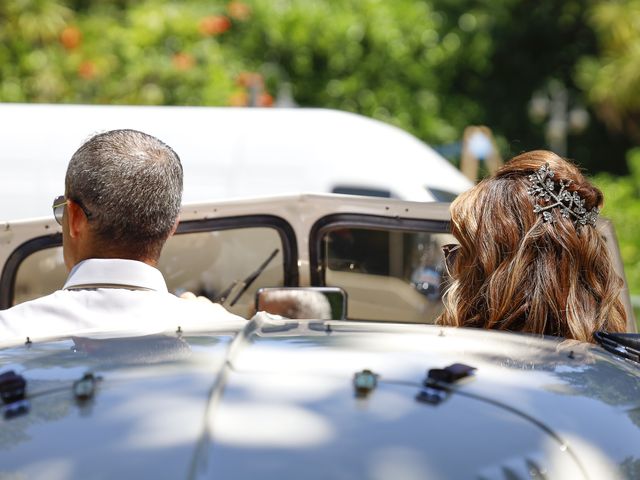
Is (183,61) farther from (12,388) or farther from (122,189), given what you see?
(12,388)

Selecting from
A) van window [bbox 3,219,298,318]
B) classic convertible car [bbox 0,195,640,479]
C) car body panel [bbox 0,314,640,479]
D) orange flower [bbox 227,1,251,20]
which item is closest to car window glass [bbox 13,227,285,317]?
van window [bbox 3,219,298,318]

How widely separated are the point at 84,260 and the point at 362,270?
5.29 feet

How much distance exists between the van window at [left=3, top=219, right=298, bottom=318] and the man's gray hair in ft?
4.16

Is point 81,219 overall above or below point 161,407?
above

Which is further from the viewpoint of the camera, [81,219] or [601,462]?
[81,219]

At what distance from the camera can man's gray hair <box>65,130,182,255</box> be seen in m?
2.52

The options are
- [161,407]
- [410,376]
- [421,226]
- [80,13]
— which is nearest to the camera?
[161,407]

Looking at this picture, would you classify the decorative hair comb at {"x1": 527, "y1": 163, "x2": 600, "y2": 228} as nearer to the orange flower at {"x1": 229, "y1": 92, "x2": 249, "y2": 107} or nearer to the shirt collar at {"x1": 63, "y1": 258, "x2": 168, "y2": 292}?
the shirt collar at {"x1": 63, "y1": 258, "x2": 168, "y2": 292}

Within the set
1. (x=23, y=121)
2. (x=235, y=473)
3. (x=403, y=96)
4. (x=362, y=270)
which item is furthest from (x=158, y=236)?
(x=403, y=96)

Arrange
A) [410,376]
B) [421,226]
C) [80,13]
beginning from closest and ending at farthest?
[410,376]
[421,226]
[80,13]

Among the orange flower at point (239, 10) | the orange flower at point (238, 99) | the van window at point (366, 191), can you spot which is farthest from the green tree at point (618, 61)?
the van window at point (366, 191)

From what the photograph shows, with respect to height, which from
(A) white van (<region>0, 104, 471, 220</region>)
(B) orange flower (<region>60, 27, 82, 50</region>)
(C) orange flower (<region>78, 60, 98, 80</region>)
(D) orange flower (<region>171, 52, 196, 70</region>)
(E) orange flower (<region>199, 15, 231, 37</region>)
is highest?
(E) orange flower (<region>199, 15, 231, 37</region>)

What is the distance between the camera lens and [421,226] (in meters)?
3.83

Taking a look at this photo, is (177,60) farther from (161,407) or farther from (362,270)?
(161,407)
